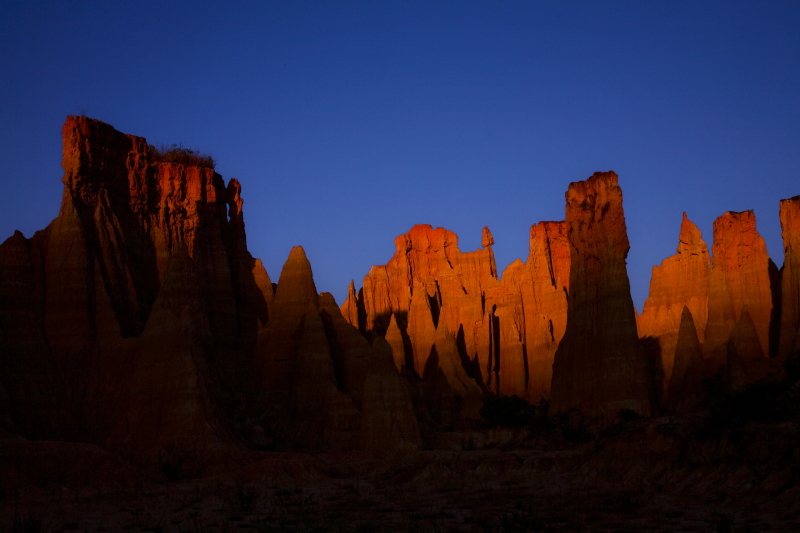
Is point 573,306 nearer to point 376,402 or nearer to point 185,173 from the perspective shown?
point 376,402

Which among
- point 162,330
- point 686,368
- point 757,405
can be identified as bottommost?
point 757,405

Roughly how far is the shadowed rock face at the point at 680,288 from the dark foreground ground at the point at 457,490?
120 feet

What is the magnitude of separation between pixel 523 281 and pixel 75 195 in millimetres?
44179

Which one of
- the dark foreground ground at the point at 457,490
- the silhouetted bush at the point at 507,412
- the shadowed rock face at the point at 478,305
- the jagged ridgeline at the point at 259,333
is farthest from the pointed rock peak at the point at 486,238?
the dark foreground ground at the point at 457,490

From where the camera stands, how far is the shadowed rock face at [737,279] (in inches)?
2445

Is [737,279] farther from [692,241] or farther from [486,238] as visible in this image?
[486,238]

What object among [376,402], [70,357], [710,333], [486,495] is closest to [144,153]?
[70,357]

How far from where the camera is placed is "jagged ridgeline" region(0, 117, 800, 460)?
38219 millimetres

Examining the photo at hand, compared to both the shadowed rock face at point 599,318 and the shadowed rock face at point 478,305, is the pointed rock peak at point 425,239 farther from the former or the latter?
the shadowed rock face at point 599,318

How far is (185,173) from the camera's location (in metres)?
51.5

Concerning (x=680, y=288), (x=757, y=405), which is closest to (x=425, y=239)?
(x=680, y=288)

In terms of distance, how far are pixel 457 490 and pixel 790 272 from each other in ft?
122

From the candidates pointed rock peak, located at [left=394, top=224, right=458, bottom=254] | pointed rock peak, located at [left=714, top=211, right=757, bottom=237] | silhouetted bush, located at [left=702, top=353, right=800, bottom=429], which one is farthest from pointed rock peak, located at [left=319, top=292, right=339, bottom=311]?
pointed rock peak, located at [left=394, top=224, right=458, bottom=254]

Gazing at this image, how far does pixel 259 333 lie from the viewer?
51531 mm
